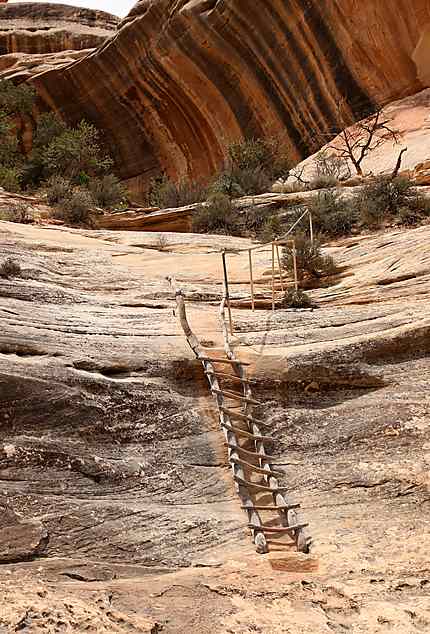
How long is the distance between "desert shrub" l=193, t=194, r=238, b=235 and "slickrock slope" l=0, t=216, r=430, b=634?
17.6 feet

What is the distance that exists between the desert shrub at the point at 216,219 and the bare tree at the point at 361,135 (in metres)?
4.44

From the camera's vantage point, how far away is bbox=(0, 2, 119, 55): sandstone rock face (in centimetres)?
2806

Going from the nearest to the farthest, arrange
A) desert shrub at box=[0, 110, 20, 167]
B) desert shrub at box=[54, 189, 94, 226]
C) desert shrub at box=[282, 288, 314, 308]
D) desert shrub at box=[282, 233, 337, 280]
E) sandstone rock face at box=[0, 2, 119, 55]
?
desert shrub at box=[282, 288, 314, 308] < desert shrub at box=[282, 233, 337, 280] < desert shrub at box=[54, 189, 94, 226] < desert shrub at box=[0, 110, 20, 167] < sandstone rock face at box=[0, 2, 119, 55]

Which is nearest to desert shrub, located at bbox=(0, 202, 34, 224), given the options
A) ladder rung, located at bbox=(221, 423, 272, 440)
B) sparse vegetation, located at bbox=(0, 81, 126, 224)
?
sparse vegetation, located at bbox=(0, 81, 126, 224)

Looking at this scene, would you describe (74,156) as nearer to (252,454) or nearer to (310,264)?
(310,264)

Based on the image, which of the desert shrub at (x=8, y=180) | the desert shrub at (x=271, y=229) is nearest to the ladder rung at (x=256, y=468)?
the desert shrub at (x=271, y=229)

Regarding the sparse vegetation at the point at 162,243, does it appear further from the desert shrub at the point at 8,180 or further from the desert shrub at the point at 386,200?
the desert shrub at the point at 8,180

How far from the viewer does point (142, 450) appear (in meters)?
5.66

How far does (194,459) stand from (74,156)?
18125 millimetres

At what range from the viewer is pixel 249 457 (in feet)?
19.4

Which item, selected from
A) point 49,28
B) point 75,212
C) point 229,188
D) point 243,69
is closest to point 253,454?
point 75,212

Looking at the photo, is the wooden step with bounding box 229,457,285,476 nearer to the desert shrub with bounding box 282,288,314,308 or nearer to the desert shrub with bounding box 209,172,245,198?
the desert shrub with bounding box 282,288,314,308

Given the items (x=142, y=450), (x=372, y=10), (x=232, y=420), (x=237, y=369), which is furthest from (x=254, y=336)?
(x=372, y=10)

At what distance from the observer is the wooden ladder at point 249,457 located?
4.93 m
